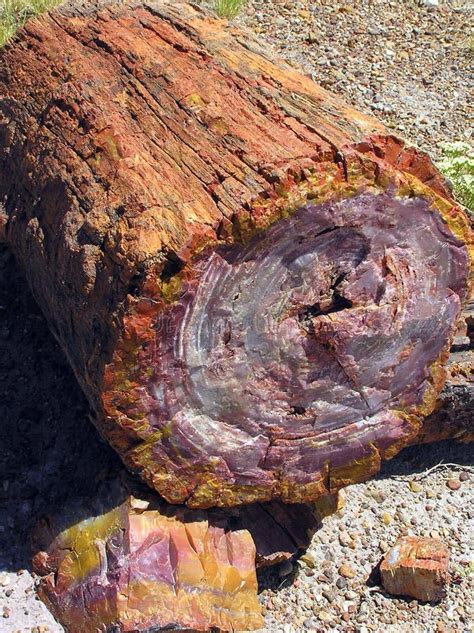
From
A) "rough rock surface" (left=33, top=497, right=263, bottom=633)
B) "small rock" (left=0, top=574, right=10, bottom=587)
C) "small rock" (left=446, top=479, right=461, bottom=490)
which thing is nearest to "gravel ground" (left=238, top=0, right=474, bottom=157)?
"small rock" (left=446, top=479, right=461, bottom=490)

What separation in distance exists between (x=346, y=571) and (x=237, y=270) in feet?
3.85

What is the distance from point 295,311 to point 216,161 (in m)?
0.46

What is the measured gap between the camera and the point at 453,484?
→ 316 centimetres

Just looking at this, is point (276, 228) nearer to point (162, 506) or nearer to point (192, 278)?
point (192, 278)

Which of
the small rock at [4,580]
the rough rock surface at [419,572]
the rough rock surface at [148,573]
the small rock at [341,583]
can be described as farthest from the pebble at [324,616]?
the small rock at [4,580]

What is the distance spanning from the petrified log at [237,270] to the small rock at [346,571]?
0.36 m

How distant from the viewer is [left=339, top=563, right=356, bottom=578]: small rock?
2844 millimetres

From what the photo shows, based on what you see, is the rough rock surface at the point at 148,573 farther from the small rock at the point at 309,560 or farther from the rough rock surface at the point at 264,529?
the small rock at the point at 309,560

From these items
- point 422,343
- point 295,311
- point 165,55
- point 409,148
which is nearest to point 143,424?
point 295,311

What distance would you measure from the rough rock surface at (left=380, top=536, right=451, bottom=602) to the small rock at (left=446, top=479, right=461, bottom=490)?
37 centimetres

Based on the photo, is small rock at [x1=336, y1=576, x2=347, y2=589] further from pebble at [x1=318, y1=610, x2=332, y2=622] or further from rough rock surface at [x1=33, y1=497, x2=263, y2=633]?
rough rock surface at [x1=33, y1=497, x2=263, y2=633]

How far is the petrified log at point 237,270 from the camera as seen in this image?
2.23 meters

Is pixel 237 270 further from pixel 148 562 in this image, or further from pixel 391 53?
pixel 391 53

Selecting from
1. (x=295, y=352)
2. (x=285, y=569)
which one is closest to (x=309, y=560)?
(x=285, y=569)
